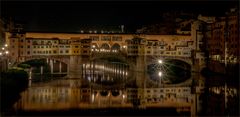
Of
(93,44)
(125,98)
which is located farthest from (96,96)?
(93,44)

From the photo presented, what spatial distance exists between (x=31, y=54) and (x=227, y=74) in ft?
52.3

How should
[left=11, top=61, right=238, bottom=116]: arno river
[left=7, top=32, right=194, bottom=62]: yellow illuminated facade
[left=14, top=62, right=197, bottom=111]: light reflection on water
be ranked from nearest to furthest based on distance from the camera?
[left=11, top=61, right=238, bottom=116]: arno river, [left=14, top=62, right=197, bottom=111]: light reflection on water, [left=7, top=32, right=194, bottom=62]: yellow illuminated facade

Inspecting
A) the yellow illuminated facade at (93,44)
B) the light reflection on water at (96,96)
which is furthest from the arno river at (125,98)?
the yellow illuminated facade at (93,44)

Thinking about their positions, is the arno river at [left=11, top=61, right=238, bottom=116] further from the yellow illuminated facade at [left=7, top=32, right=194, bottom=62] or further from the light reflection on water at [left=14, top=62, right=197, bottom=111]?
the yellow illuminated facade at [left=7, top=32, right=194, bottom=62]

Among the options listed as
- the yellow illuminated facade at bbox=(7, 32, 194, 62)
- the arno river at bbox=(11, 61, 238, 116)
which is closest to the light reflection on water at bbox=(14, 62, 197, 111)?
the arno river at bbox=(11, 61, 238, 116)

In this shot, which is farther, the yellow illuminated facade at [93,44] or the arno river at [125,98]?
the yellow illuminated facade at [93,44]

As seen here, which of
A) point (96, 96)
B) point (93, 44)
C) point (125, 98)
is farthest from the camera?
point (93, 44)

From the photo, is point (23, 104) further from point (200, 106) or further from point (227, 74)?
point (227, 74)

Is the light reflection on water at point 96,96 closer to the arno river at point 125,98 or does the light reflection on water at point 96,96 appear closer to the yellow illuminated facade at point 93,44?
the arno river at point 125,98

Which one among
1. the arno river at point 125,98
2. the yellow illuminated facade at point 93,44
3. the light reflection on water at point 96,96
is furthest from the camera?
the yellow illuminated facade at point 93,44

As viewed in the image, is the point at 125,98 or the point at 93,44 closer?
the point at 125,98

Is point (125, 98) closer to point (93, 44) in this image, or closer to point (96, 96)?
point (96, 96)

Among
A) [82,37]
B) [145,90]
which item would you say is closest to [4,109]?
[145,90]

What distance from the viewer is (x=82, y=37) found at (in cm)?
3875
